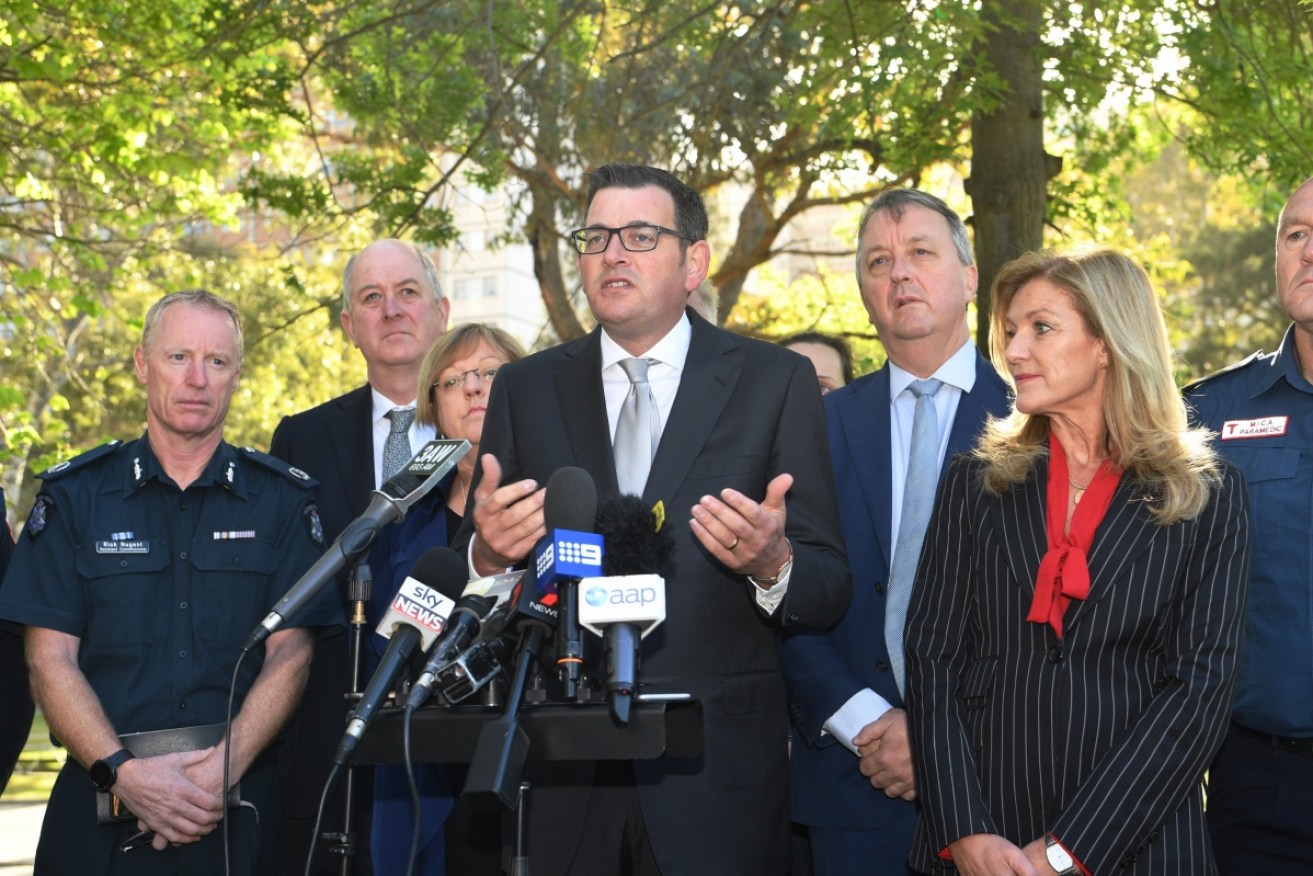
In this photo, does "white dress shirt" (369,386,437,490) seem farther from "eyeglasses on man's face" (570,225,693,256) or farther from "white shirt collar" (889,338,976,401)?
"white shirt collar" (889,338,976,401)

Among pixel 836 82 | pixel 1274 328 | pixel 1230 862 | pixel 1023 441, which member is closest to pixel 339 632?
pixel 1023 441

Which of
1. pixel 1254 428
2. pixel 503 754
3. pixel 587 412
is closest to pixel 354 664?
pixel 587 412

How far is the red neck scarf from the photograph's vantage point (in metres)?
3.72

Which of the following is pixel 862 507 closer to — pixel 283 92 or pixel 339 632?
pixel 339 632

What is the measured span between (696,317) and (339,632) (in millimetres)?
1790

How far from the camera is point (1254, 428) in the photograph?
4.23 meters

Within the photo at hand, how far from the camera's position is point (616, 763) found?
12.6 ft

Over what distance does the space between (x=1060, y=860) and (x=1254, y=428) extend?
1468 mm

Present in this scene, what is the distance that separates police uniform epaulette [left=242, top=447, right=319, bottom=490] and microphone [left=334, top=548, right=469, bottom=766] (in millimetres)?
1963

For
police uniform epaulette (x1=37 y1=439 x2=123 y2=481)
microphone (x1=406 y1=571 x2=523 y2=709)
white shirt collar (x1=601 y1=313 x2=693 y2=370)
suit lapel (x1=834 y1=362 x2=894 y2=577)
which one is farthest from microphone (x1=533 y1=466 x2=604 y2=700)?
police uniform epaulette (x1=37 y1=439 x2=123 y2=481)

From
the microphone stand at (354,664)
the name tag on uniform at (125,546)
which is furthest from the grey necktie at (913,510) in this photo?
the name tag on uniform at (125,546)

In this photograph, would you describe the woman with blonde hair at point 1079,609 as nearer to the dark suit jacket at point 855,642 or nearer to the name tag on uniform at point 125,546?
the dark suit jacket at point 855,642

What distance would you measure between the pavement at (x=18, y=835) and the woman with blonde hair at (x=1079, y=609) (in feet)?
26.8

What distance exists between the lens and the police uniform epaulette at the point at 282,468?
5027 millimetres
